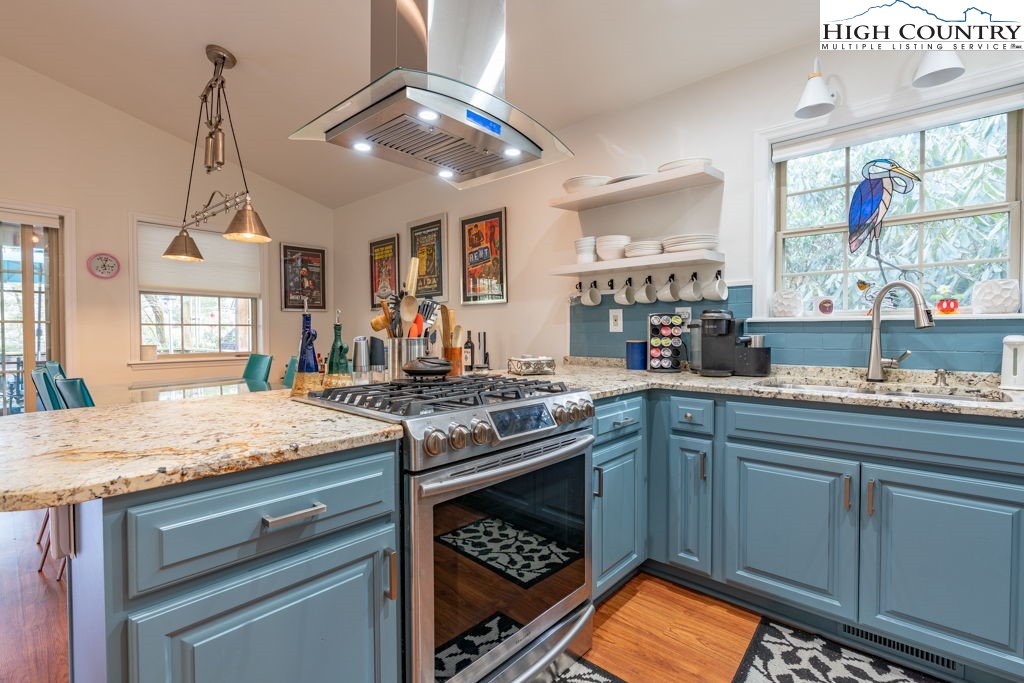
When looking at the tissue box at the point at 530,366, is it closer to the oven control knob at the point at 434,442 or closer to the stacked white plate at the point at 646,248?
the stacked white plate at the point at 646,248

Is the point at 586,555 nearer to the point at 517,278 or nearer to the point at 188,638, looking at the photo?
the point at 188,638

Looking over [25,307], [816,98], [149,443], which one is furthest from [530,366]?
[25,307]

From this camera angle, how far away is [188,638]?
34.9 inches

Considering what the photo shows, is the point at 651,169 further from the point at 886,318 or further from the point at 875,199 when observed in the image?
Answer: the point at 886,318

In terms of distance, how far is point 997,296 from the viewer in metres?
1.83

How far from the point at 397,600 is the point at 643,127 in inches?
105

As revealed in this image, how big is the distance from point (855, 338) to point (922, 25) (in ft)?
4.21

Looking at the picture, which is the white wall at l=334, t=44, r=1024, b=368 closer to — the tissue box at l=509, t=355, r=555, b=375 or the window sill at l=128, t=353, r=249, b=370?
the tissue box at l=509, t=355, r=555, b=375

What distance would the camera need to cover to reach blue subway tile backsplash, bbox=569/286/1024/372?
1.85 metres

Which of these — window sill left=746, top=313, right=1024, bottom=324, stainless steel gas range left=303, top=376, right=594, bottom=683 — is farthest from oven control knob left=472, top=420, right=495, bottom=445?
window sill left=746, top=313, right=1024, bottom=324

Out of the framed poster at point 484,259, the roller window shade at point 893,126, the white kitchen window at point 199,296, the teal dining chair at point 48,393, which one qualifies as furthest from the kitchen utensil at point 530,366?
the white kitchen window at point 199,296

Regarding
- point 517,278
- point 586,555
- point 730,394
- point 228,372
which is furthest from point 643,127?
point 228,372

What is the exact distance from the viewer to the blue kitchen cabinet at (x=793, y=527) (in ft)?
5.48

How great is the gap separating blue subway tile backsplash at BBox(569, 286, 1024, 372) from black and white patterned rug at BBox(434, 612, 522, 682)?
Result: 175cm
